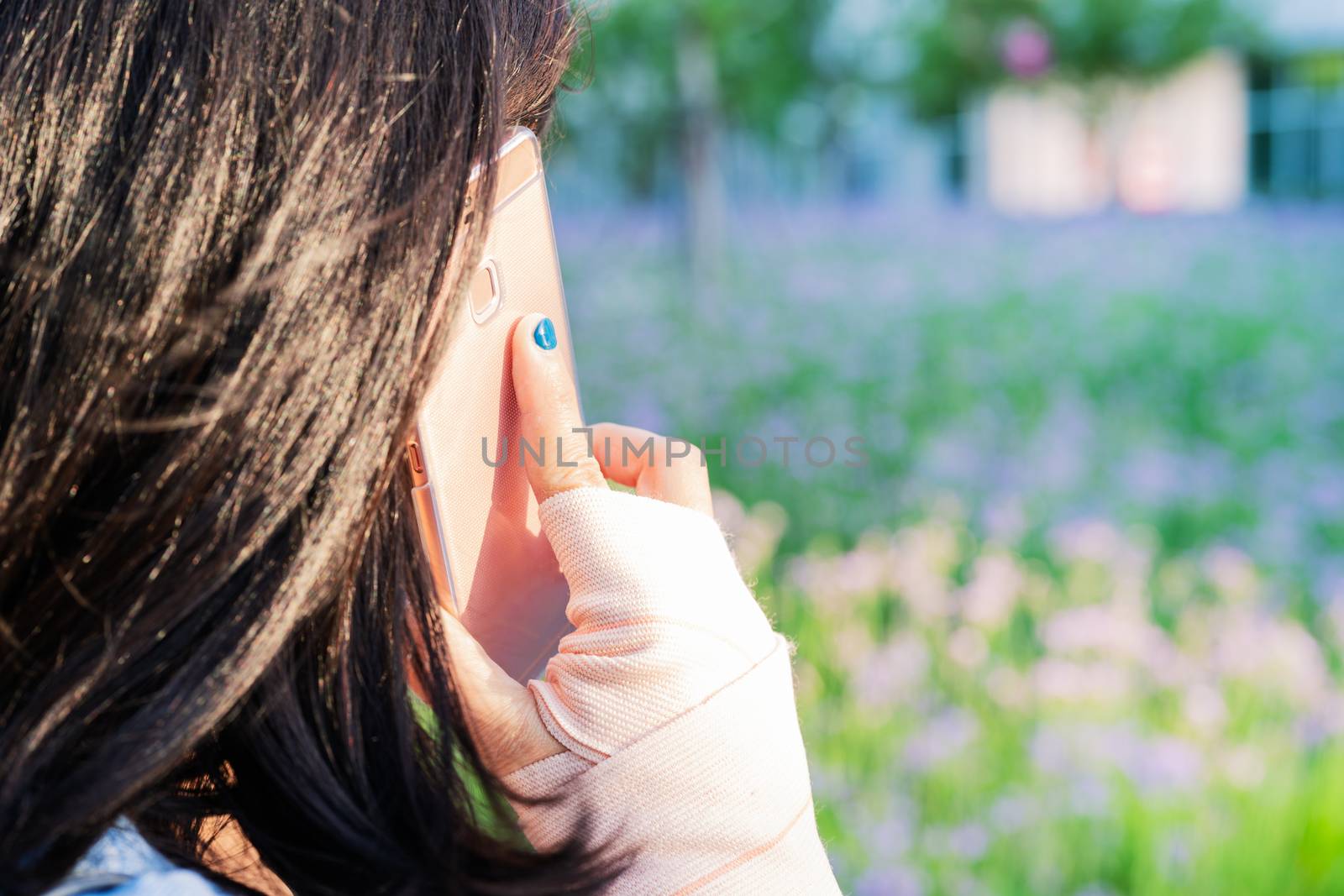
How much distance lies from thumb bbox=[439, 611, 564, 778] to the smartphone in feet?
0.25

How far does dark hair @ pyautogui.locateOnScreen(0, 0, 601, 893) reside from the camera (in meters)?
0.48

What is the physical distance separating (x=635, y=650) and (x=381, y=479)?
0.16m

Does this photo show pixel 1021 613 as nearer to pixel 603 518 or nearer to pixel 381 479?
pixel 603 518

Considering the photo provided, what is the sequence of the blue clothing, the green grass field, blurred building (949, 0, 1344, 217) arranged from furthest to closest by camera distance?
blurred building (949, 0, 1344, 217) < the green grass field < the blue clothing

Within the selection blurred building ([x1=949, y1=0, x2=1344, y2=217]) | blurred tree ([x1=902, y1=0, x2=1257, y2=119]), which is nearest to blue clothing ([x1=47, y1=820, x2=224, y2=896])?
blurred tree ([x1=902, y1=0, x2=1257, y2=119])

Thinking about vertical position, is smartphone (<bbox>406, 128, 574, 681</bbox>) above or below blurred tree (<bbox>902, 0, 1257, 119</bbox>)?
above

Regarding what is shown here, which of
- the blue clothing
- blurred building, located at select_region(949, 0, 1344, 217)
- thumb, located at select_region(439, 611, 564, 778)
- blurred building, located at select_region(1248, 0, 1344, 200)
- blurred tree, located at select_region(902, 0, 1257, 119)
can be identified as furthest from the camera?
blurred building, located at select_region(949, 0, 1344, 217)

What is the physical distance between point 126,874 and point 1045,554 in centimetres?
195

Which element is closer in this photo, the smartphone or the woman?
the woman

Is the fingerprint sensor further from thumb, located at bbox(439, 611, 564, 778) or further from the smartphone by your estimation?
thumb, located at bbox(439, 611, 564, 778)

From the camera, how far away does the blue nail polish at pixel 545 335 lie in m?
0.69

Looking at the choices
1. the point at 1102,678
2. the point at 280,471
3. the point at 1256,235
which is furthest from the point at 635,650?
the point at 1256,235

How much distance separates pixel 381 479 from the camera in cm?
52

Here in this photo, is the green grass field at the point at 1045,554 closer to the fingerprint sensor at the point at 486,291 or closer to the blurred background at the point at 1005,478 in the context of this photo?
the blurred background at the point at 1005,478
